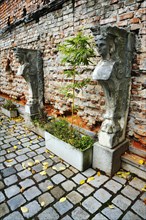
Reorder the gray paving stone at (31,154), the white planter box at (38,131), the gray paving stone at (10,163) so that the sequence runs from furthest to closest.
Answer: the white planter box at (38,131) → the gray paving stone at (31,154) → the gray paving stone at (10,163)

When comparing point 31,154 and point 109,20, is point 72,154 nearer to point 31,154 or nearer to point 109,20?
point 31,154

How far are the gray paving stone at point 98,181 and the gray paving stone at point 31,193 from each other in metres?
0.77

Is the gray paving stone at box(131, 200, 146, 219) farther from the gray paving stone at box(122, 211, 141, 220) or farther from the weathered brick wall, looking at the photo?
the weathered brick wall

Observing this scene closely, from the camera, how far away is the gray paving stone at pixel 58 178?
2.42 m

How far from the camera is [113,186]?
91.1 inches

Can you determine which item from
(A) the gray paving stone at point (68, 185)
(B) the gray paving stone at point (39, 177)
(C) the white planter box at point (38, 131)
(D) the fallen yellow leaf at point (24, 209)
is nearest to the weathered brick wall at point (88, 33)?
(C) the white planter box at point (38, 131)

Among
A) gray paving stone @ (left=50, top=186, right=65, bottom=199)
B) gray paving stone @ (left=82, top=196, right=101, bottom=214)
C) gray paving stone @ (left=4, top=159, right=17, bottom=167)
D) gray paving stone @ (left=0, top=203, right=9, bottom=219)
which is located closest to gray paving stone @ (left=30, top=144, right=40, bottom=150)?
gray paving stone @ (left=4, top=159, right=17, bottom=167)

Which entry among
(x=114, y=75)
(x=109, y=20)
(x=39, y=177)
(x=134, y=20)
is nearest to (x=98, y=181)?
(x=39, y=177)

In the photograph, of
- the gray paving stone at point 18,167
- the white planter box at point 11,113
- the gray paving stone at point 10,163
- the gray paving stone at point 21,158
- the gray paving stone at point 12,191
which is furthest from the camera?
the white planter box at point 11,113

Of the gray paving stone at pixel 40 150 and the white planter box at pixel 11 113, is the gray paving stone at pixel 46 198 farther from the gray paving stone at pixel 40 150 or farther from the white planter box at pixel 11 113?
the white planter box at pixel 11 113

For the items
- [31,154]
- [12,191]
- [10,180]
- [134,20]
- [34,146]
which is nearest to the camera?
[12,191]

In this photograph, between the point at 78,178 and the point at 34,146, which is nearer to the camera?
the point at 78,178

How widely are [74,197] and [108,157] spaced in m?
0.76

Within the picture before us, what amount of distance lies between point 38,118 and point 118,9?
2.92 metres
